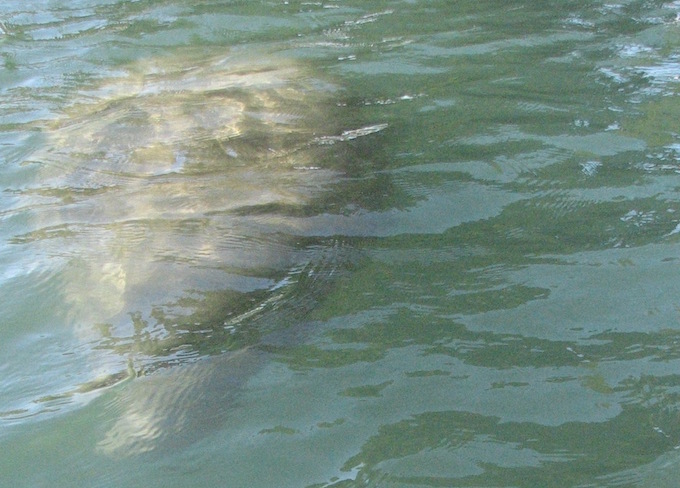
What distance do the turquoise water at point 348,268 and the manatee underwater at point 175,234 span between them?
0.05 feet

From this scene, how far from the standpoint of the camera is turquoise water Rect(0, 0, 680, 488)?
276cm

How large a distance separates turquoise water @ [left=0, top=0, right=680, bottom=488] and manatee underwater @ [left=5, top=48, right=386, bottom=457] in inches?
0.6

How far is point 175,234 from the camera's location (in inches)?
156

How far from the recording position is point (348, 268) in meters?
3.78

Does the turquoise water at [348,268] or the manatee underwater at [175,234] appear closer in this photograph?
the turquoise water at [348,268]

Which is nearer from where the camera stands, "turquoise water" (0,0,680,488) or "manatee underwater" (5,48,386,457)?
"turquoise water" (0,0,680,488)

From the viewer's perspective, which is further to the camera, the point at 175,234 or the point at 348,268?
the point at 175,234

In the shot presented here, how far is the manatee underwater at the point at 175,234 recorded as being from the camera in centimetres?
312

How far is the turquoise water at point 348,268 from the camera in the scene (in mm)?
2758

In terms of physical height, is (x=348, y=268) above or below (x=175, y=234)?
below

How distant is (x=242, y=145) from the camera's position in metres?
4.90

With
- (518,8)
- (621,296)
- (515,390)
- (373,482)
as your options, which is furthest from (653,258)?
(518,8)

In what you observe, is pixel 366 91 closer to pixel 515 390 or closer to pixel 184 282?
pixel 184 282

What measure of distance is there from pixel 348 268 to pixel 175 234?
3.20ft
